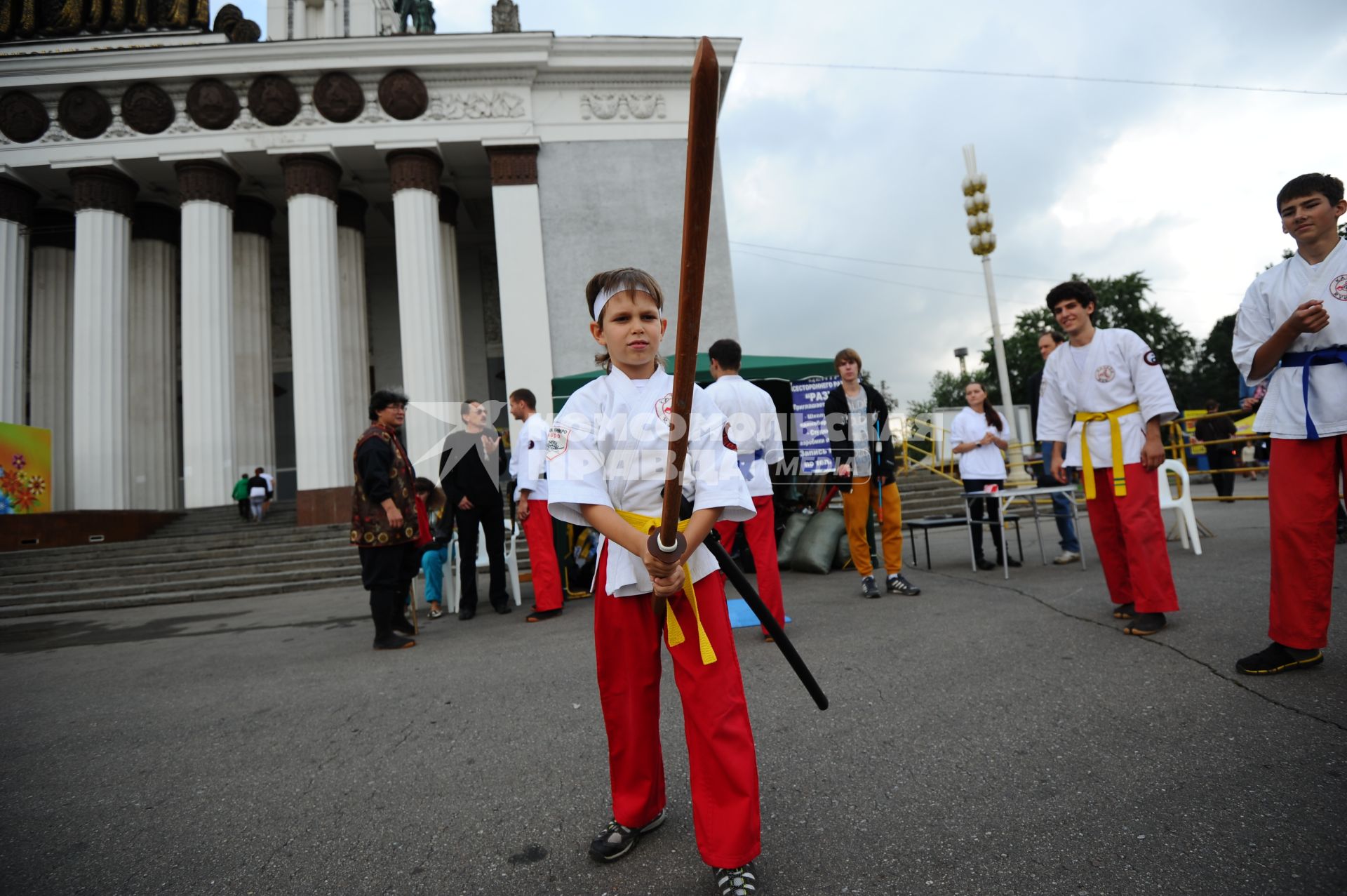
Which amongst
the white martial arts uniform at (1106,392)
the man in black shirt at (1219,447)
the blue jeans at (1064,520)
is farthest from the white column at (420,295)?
the man in black shirt at (1219,447)

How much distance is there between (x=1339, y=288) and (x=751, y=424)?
320 cm

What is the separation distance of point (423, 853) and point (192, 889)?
68 cm

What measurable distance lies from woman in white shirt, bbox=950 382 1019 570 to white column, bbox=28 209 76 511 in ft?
83.9

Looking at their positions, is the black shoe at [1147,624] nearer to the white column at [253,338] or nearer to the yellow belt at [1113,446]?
the yellow belt at [1113,446]

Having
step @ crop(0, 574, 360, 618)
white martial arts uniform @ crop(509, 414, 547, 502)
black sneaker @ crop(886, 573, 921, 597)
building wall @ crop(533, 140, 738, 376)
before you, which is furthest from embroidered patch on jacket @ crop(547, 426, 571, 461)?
building wall @ crop(533, 140, 738, 376)

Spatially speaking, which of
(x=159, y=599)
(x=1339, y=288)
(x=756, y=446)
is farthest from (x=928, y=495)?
(x=159, y=599)

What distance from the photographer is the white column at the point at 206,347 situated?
18.3 m

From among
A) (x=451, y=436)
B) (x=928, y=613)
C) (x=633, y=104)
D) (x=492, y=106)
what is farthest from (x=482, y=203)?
(x=928, y=613)

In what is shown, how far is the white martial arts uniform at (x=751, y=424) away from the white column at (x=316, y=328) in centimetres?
1522

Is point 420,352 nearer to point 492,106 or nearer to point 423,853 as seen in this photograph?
point 492,106

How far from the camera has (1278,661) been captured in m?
3.28

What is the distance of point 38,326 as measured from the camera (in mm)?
21688

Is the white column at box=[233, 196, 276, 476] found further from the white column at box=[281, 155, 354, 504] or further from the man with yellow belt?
the man with yellow belt

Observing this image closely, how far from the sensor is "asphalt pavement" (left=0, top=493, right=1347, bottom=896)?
6.59ft
